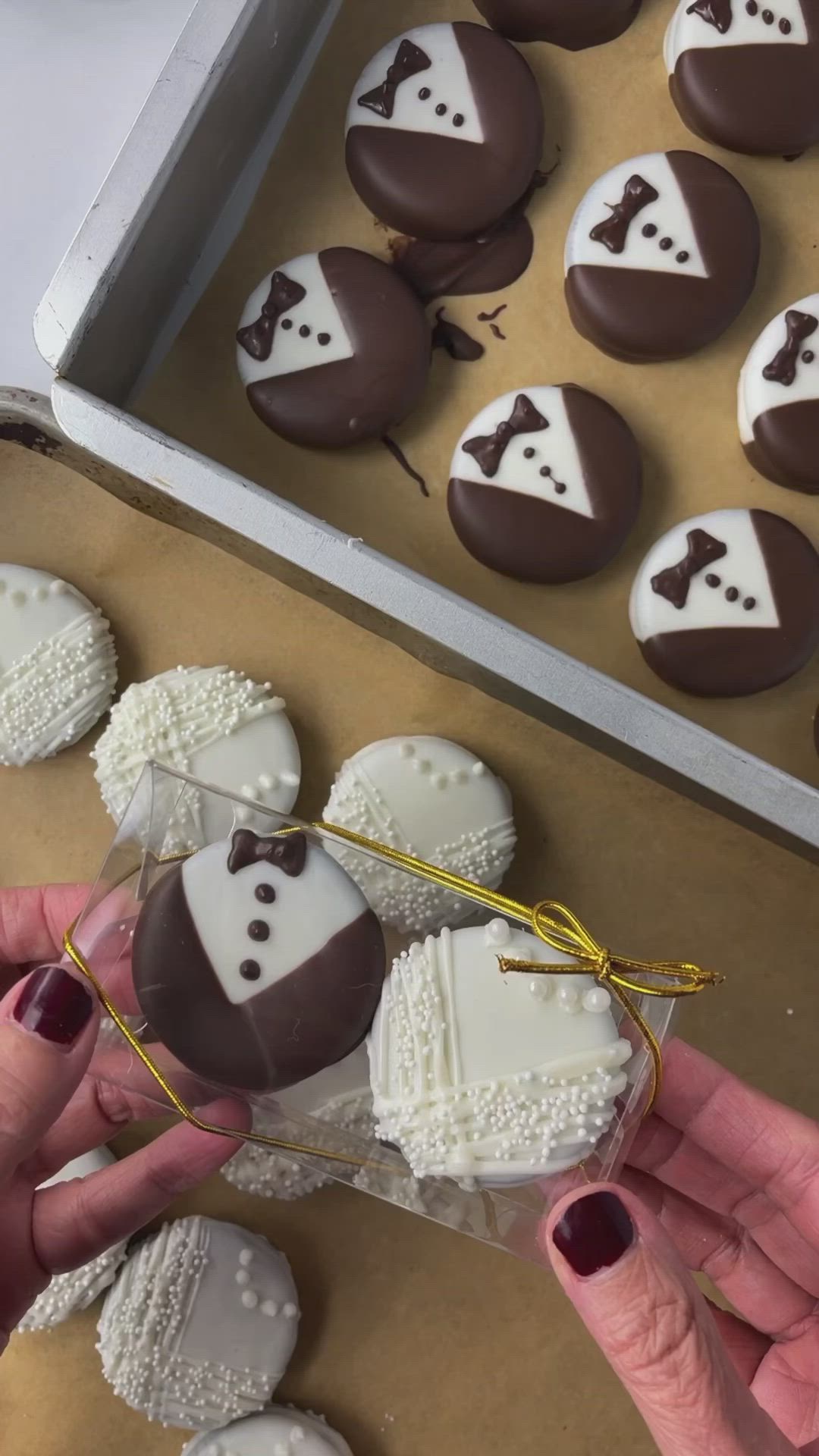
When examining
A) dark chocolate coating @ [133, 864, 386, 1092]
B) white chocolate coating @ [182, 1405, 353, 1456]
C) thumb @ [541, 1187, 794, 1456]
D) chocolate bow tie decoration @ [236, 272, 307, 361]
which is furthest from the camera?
chocolate bow tie decoration @ [236, 272, 307, 361]

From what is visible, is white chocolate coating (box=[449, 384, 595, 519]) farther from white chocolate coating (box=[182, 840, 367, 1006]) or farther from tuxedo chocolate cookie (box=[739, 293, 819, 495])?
white chocolate coating (box=[182, 840, 367, 1006])

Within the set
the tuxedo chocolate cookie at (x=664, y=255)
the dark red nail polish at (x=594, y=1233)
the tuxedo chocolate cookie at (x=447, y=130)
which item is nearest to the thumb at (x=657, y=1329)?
the dark red nail polish at (x=594, y=1233)

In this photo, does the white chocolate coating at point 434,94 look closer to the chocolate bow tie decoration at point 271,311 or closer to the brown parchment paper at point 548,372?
the brown parchment paper at point 548,372

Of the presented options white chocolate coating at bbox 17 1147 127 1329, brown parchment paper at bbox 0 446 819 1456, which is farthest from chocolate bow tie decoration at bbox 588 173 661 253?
white chocolate coating at bbox 17 1147 127 1329

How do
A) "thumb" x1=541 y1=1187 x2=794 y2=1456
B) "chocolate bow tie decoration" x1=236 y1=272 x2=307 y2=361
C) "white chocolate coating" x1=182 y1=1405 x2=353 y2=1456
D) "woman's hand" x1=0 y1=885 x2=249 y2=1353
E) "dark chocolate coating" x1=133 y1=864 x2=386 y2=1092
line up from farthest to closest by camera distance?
"chocolate bow tie decoration" x1=236 y1=272 x2=307 y2=361
"white chocolate coating" x1=182 y1=1405 x2=353 y2=1456
"woman's hand" x1=0 y1=885 x2=249 y2=1353
"dark chocolate coating" x1=133 y1=864 x2=386 y2=1092
"thumb" x1=541 y1=1187 x2=794 y2=1456

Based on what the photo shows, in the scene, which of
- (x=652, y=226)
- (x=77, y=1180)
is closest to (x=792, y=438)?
(x=652, y=226)

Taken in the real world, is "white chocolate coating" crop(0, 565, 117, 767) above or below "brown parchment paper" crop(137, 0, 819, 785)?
below

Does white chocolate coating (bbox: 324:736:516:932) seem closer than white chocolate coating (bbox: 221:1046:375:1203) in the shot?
No

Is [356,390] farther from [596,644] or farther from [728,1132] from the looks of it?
[728,1132]
